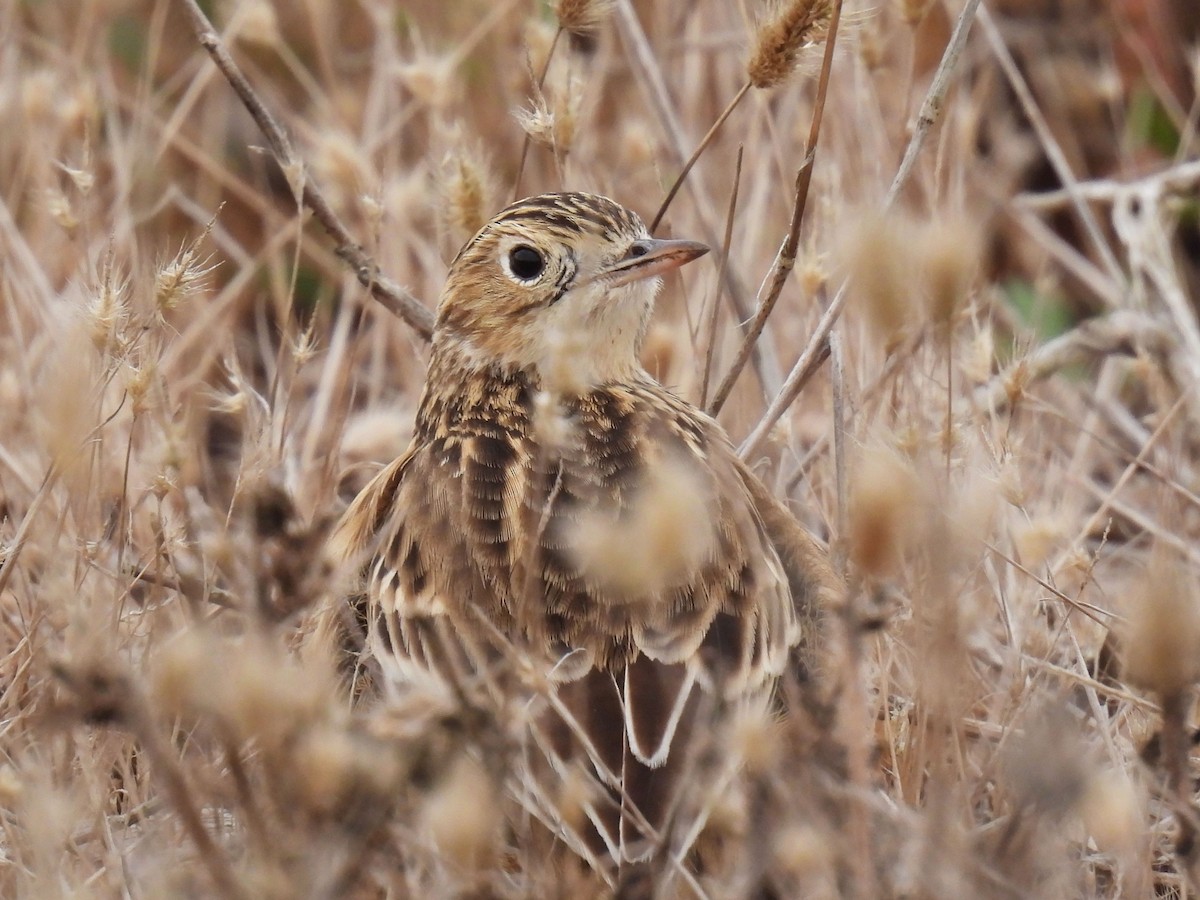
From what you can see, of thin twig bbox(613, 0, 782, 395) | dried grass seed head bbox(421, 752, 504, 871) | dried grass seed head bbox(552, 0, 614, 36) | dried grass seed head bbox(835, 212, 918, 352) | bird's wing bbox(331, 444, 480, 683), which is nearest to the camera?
dried grass seed head bbox(421, 752, 504, 871)

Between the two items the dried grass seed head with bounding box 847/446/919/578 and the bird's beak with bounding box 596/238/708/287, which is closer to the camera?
the dried grass seed head with bounding box 847/446/919/578

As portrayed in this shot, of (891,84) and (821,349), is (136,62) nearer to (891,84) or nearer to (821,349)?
(891,84)

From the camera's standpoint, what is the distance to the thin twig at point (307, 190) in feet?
12.0

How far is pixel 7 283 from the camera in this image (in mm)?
4277

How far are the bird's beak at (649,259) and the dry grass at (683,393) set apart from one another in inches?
3.8

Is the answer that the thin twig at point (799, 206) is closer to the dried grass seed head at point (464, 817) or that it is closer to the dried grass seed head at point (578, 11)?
A: the dried grass seed head at point (578, 11)

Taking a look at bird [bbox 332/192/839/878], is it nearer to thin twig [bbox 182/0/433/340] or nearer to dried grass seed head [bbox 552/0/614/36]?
thin twig [bbox 182/0/433/340]

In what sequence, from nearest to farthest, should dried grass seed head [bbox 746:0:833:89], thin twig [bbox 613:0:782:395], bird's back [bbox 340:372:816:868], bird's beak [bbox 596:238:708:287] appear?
bird's back [bbox 340:372:816:868] < dried grass seed head [bbox 746:0:833:89] < bird's beak [bbox 596:238:708:287] < thin twig [bbox 613:0:782:395]

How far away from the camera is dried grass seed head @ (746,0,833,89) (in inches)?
120

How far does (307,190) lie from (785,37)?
135 cm

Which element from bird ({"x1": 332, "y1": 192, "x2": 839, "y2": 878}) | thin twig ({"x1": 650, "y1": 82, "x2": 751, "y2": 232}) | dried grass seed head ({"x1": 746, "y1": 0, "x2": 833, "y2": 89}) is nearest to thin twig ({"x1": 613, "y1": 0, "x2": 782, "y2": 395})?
thin twig ({"x1": 650, "y1": 82, "x2": 751, "y2": 232})

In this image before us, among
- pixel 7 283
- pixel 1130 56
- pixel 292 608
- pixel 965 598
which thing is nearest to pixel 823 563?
pixel 965 598

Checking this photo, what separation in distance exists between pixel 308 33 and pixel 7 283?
8.30 feet

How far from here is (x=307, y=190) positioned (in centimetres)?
393
